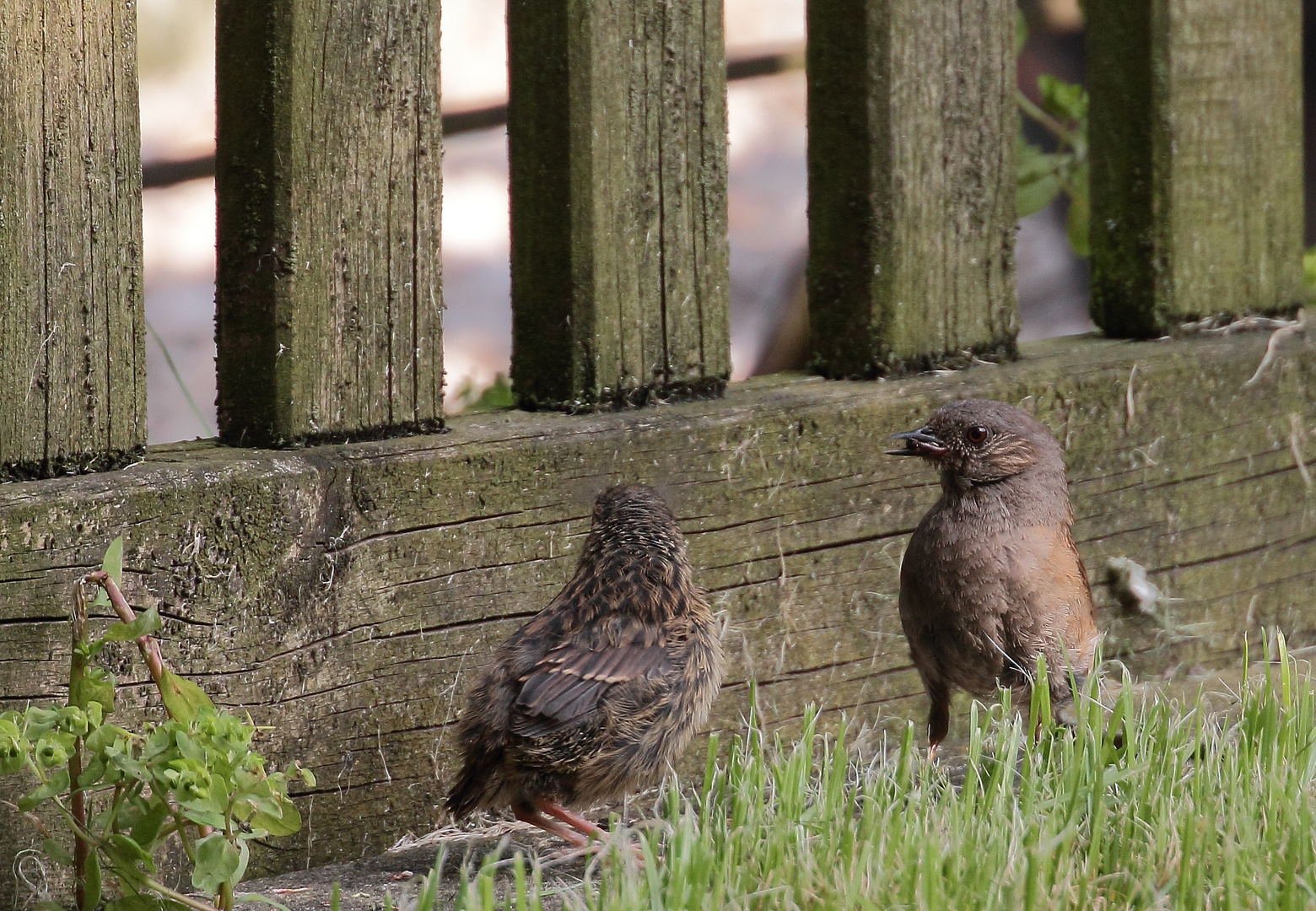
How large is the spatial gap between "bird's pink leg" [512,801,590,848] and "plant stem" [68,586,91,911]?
0.93 metres

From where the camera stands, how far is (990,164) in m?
4.48

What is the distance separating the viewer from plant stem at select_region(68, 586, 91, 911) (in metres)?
2.79

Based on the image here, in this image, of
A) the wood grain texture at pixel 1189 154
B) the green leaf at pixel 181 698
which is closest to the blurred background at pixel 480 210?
the wood grain texture at pixel 1189 154

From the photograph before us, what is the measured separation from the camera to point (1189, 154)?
483 cm

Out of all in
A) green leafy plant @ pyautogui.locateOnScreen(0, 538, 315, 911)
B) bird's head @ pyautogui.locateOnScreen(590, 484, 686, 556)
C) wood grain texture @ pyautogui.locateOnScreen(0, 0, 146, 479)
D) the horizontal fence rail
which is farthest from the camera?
the horizontal fence rail

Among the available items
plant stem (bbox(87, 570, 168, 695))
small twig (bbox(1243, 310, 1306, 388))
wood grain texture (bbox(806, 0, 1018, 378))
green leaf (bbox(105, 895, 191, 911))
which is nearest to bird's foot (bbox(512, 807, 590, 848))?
green leaf (bbox(105, 895, 191, 911))

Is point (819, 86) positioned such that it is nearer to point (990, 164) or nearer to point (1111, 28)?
point (990, 164)

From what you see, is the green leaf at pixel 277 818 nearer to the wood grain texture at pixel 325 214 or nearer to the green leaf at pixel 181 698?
the green leaf at pixel 181 698

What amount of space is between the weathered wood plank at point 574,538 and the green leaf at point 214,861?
0.62 m

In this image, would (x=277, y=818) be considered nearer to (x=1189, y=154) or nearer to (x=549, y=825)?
(x=549, y=825)

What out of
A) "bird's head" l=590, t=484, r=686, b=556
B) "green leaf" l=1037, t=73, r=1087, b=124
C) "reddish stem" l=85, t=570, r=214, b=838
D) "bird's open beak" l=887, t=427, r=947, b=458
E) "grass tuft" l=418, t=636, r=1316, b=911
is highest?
"green leaf" l=1037, t=73, r=1087, b=124

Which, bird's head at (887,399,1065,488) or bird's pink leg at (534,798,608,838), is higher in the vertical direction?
bird's head at (887,399,1065,488)

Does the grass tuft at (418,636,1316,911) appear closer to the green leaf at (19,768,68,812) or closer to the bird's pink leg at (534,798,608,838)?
the bird's pink leg at (534,798,608,838)

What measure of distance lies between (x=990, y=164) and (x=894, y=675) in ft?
4.84
